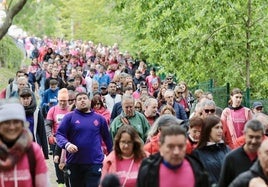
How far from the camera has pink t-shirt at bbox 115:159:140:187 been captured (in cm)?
912

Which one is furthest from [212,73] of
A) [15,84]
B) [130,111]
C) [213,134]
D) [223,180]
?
[223,180]

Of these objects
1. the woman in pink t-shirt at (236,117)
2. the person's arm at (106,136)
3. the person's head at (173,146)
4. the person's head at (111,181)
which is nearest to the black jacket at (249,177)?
the person's head at (173,146)

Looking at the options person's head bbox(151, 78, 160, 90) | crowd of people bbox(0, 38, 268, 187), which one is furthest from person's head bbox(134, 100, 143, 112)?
person's head bbox(151, 78, 160, 90)

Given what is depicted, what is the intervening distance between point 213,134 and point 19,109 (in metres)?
2.81

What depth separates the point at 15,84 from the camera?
56.4 feet

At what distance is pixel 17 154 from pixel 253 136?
2.38 m

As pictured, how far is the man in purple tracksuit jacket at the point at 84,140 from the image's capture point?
40.5ft

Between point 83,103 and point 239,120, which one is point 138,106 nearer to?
point 239,120

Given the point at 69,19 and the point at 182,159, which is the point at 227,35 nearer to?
the point at 182,159

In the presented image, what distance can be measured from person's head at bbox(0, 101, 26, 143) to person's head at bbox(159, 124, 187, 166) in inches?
48.1

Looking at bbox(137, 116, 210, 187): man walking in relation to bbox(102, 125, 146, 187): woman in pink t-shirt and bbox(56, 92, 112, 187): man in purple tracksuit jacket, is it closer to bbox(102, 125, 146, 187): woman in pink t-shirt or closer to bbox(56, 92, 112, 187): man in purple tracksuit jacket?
bbox(102, 125, 146, 187): woman in pink t-shirt

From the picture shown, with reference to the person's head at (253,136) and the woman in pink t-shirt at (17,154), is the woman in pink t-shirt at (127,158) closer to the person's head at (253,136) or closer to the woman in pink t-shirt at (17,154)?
the person's head at (253,136)

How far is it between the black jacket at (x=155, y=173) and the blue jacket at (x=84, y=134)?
4844 millimetres

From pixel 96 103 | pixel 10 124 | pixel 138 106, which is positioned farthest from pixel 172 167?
pixel 96 103
